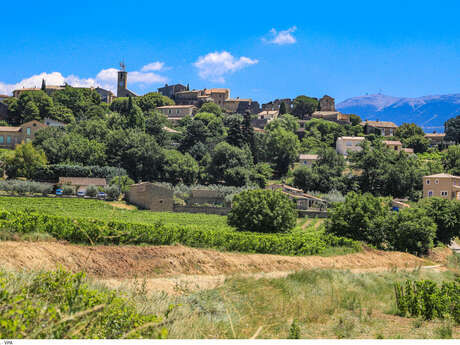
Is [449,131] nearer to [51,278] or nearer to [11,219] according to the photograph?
[11,219]

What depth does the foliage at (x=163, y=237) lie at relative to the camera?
20594 millimetres

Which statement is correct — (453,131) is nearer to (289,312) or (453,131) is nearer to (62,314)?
(289,312)

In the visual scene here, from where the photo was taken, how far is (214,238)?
2648 centimetres

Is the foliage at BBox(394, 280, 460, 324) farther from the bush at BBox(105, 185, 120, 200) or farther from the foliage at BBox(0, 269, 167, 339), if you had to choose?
the bush at BBox(105, 185, 120, 200)

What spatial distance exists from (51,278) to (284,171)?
7479 centimetres

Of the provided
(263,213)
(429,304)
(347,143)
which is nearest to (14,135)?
(263,213)

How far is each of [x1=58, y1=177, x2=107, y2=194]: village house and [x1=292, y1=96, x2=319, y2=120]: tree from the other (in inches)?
3052

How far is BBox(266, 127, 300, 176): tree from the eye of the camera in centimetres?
7925

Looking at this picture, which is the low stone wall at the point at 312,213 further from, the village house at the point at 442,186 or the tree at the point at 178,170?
the tree at the point at 178,170

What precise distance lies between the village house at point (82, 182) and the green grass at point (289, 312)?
155 ft

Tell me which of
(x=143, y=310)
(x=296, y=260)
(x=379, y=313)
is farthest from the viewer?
(x=296, y=260)

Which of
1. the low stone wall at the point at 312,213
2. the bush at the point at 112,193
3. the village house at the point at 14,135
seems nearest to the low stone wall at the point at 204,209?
the bush at the point at 112,193

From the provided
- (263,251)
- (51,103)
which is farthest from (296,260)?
(51,103)

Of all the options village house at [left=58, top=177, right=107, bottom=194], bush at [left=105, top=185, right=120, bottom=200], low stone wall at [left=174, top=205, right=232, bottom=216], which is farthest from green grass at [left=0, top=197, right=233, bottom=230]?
village house at [left=58, top=177, right=107, bottom=194]
